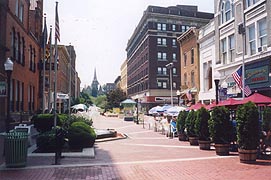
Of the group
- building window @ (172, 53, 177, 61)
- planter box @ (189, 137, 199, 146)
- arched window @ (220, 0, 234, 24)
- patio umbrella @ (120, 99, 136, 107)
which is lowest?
planter box @ (189, 137, 199, 146)

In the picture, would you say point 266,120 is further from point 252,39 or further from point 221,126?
point 252,39

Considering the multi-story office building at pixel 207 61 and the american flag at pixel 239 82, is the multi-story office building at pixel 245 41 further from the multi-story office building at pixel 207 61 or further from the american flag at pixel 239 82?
the multi-story office building at pixel 207 61

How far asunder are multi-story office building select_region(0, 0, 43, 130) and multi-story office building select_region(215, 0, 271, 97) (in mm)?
17058

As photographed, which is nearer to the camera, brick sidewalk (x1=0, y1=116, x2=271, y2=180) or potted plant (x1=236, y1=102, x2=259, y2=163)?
brick sidewalk (x1=0, y1=116, x2=271, y2=180)

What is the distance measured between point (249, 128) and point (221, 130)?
1788 millimetres

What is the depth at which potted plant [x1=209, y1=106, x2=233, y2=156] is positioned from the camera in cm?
1308

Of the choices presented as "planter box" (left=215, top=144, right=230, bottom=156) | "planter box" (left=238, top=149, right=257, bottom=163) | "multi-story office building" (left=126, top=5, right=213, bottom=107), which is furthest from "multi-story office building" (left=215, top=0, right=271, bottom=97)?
"multi-story office building" (left=126, top=5, right=213, bottom=107)

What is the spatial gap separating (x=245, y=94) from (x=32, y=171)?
56.9 feet

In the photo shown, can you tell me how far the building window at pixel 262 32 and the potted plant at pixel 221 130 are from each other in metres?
11.6

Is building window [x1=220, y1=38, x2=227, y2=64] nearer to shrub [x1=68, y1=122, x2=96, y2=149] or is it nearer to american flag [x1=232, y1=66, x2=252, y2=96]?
american flag [x1=232, y1=66, x2=252, y2=96]

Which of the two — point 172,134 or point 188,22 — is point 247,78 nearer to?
point 172,134

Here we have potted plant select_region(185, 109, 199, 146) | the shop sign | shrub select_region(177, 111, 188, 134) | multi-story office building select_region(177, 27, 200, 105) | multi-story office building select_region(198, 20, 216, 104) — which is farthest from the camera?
multi-story office building select_region(177, 27, 200, 105)

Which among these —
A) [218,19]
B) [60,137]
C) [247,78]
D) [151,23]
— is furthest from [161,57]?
[60,137]

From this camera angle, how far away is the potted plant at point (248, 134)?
11.4 meters
